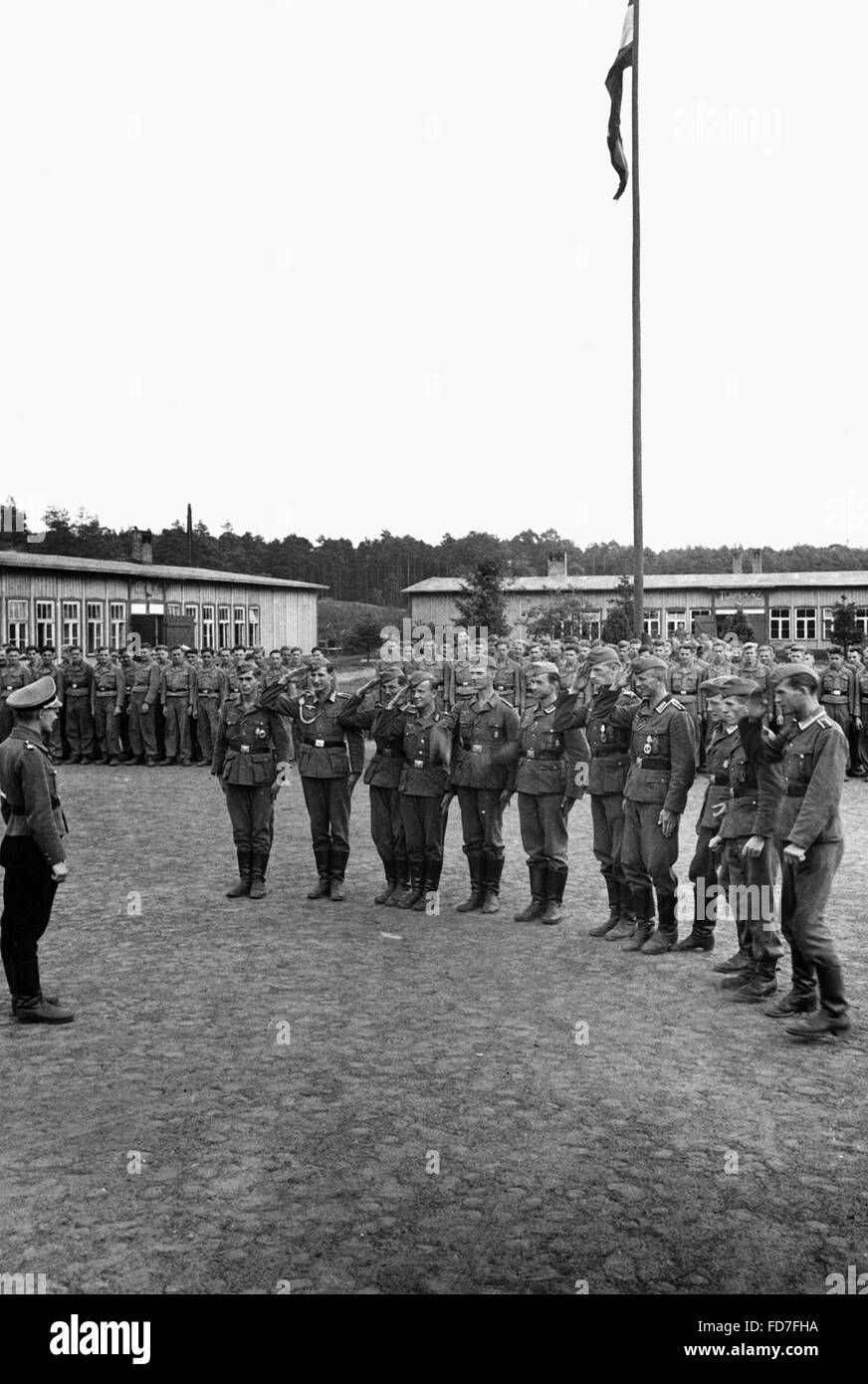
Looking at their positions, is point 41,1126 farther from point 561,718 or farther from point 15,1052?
point 561,718

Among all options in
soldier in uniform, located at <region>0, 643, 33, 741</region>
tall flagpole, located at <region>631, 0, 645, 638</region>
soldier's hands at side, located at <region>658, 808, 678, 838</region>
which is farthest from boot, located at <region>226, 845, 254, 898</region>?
soldier in uniform, located at <region>0, 643, 33, 741</region>

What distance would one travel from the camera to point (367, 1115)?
5.34 m

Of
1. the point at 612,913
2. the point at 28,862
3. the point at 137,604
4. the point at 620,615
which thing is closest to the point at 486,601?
the point at 137,604

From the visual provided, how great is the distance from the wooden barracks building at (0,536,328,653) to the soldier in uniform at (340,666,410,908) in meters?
23.3

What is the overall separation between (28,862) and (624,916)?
4.30m

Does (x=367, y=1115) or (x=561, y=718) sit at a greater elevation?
(x=561, y=718)

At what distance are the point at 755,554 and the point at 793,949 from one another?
5477 cm

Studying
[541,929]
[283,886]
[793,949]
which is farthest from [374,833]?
[793,949]

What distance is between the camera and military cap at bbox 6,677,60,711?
7.04m

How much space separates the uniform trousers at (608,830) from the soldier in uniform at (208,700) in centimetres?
1266

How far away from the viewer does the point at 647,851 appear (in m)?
8.52

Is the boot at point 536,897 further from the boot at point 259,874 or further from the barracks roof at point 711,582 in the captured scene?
the barracks roof at point 711,582

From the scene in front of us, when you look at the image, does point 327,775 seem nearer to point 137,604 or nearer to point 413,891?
point 413,891

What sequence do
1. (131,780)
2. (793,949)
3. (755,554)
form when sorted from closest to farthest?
(793,949) < (131,780) < (755,554)
